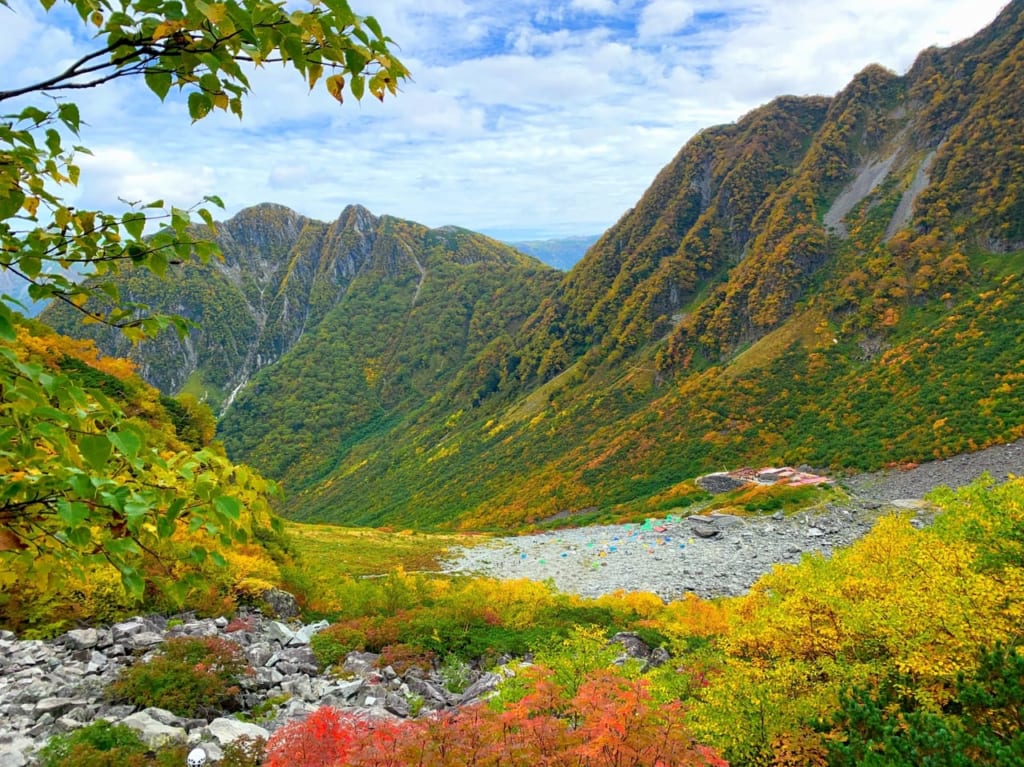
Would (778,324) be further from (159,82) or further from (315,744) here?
(159,82)

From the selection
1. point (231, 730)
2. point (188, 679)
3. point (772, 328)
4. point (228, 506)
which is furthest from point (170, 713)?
point (772, 328)

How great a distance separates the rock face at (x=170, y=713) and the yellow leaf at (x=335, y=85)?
802 centimetres

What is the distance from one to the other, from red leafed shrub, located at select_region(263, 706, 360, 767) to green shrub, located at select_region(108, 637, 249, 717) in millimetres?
3832

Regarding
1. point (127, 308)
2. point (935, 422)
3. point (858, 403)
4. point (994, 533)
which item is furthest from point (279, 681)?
point (858, 403)

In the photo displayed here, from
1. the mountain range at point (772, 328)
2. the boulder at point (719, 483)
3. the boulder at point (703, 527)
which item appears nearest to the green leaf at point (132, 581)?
the mountain range at point (772, 328)

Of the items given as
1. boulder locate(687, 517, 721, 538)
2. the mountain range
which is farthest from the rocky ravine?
the mountain range

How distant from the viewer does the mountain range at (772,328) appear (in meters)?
52.4

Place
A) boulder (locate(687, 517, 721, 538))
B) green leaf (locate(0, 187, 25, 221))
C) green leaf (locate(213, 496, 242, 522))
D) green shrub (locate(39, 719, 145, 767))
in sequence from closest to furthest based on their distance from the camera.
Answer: green leaf (locate(213, 496, 242, 522)) < green leaf (locate(0, 187, 25, 221)) < green shrub (locate(39, 719, 145, 767)) < boulder (locate(687, 517, 721, 538))

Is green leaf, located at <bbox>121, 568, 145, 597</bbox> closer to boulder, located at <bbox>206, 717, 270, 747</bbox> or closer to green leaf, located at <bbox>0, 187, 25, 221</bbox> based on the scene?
green leaf, located at <bbox>0, 187, 25, 221</bbox>

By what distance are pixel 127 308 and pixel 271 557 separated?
18.9 m

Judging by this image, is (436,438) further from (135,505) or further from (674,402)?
(135,505)

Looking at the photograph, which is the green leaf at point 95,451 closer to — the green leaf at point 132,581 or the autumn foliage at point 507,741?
the green leaf at point 132,581

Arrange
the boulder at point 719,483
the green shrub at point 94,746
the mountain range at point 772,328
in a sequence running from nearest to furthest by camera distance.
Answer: the green shrub at point 94,746, the boulder at point 719,483, the mountain range at point 772,328

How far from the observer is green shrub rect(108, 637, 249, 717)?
8.19 metres
